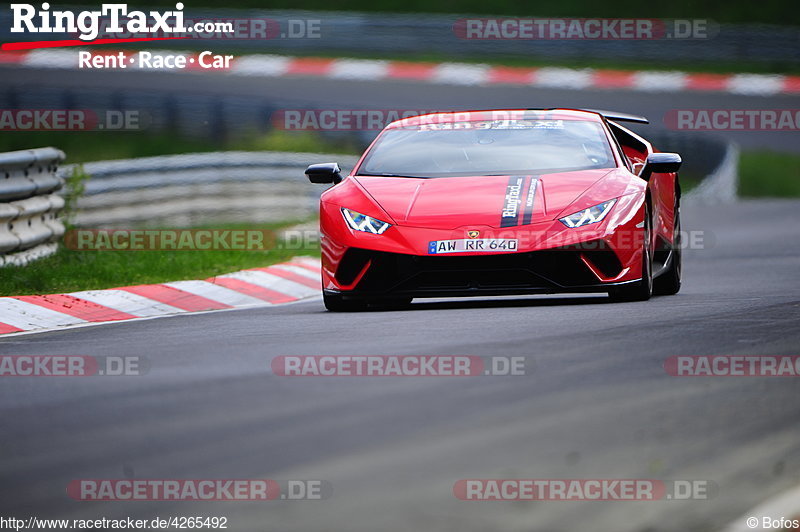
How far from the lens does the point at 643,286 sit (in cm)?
875

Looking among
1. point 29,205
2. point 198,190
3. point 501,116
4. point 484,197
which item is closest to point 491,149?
point 501,116

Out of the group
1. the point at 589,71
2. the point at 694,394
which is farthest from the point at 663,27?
the point at 694,394

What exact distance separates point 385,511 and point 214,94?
84.0ft

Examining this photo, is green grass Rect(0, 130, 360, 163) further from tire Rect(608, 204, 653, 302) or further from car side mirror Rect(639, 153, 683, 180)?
tire Rect(608, 204, 653, 302)

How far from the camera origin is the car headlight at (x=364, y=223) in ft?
28.3

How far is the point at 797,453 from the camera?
15.4 ft

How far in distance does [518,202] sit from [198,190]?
944cm

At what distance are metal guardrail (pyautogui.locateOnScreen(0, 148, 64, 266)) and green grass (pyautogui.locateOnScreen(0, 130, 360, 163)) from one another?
9.77 metres

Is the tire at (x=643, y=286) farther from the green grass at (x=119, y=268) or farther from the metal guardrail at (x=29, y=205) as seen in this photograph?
the metal guardrail at (x=29, y=205)

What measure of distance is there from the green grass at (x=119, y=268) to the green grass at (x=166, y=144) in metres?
8.07

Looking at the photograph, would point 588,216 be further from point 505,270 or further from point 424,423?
point 424,423

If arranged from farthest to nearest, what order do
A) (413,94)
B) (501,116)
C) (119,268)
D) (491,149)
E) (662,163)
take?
(413,94) < (119,268) < (501,116) < (491,149) < (662,163)

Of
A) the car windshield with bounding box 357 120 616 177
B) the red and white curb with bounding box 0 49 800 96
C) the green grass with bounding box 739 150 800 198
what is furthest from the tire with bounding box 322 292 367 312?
the red and white curb with bounding box 0 49 800 96

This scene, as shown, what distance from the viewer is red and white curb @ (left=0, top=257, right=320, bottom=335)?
360 inches
